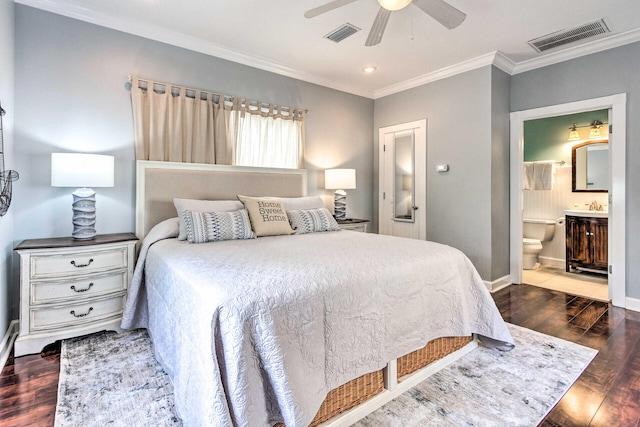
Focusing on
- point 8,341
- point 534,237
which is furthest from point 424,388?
point 534,237

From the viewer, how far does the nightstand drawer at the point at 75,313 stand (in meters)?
2.36

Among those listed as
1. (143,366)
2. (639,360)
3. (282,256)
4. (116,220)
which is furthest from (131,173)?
(639,360)

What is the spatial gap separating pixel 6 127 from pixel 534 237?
6518mm

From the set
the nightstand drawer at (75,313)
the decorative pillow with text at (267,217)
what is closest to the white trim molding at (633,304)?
the decorative pillow with text at (267,217)

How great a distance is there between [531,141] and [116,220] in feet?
20.0

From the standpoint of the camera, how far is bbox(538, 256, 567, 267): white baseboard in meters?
5.18

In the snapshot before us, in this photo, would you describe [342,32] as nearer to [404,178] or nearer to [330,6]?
[330,6]

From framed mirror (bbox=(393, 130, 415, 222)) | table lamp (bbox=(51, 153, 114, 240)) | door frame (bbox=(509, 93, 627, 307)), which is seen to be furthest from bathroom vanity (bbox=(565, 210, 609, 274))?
table lamp (bbox=(51, 153, 114, 240))

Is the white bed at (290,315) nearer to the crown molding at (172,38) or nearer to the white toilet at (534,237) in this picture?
the crown molding at (172,38)

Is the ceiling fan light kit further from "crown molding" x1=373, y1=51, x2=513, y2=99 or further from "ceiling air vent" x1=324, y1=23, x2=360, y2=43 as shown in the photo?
"crown molding" x1=373, y1=51, x2=513, y2=99

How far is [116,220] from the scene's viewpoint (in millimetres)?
3020

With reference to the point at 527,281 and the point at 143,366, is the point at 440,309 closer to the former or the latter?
the point at 143,366

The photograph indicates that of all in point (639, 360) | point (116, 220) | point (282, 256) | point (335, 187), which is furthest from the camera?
point (335, 187)

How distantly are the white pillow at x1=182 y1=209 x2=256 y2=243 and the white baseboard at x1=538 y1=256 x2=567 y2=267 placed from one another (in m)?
4.94
